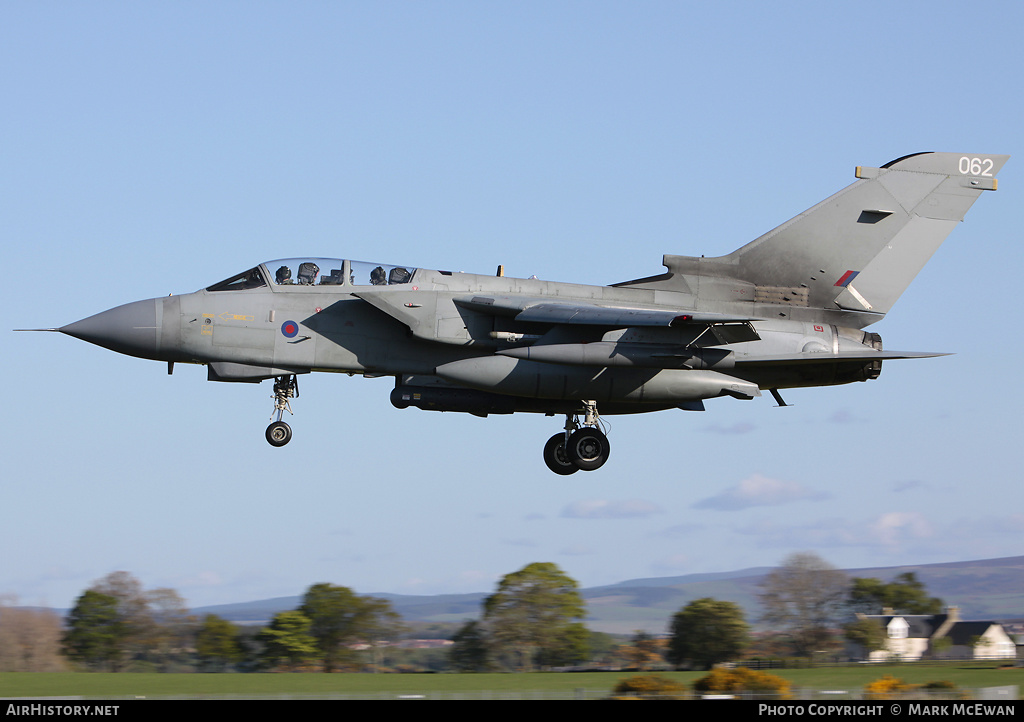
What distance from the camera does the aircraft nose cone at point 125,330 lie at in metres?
19.0

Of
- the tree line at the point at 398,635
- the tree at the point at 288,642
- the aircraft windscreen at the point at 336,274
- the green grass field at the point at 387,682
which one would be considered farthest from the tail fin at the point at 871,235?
the tree at the point at 288,642

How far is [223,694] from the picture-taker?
816 inches

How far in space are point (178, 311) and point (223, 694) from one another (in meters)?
7.52

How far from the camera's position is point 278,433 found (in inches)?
776

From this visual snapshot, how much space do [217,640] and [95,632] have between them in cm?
422

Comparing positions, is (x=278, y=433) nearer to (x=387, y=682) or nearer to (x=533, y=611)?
(x=387, y=682)

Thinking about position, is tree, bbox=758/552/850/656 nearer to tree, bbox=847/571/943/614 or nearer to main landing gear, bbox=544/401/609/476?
tree, bbox=847/571/943/614

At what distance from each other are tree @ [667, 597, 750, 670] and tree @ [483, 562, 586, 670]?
3.23 meters

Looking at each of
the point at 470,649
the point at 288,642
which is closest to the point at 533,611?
the point at 470,649

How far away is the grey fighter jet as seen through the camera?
18.9 metres

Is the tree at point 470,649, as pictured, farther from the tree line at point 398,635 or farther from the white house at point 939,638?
the white house at point 939,638

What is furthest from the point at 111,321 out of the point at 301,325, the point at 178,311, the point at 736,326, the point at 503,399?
the point at 736,326

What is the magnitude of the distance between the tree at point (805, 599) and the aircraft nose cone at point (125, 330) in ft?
80.5

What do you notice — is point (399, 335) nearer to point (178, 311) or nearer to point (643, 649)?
point (178, 311)
